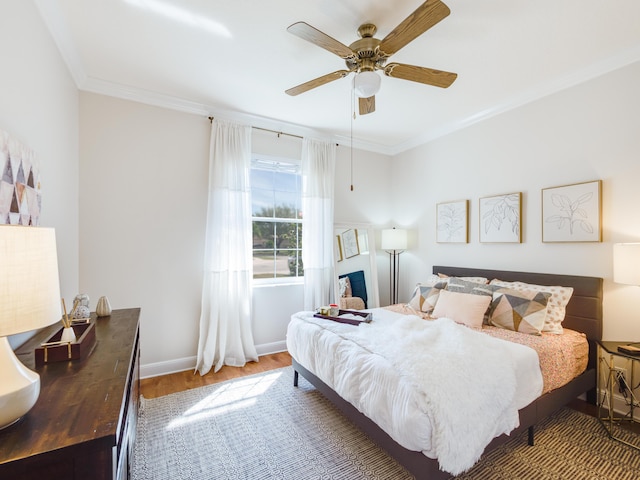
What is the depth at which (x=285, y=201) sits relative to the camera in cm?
389

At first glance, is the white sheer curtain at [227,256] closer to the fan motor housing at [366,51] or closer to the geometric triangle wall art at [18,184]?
the geometric triangle wall art at [18,184]

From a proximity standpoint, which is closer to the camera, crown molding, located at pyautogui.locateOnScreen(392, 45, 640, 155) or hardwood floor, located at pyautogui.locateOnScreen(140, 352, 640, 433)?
crown molding, located at pyautogui.locateOnScreen(392, 45, 640, 155)

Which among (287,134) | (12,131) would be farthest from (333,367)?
(287,134)

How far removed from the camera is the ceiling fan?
163 centimetres

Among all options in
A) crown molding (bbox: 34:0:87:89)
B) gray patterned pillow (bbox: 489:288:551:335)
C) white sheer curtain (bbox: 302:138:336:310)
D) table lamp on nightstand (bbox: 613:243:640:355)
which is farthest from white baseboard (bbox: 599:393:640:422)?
crown molding (bbox: 34:0:87:89)

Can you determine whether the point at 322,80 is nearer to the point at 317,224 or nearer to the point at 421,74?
the point at 421,74

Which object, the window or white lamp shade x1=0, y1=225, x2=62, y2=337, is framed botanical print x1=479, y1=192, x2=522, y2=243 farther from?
white lamp shade x1=0, y1=225, x2=62, y2=337

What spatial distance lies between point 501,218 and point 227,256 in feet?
9.89

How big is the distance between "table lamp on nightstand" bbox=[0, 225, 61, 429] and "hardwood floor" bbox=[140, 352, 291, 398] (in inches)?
86.2

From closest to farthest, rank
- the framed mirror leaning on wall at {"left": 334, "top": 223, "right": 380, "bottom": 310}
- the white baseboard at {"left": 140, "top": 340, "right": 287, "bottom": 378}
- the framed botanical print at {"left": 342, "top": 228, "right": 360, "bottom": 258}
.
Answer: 1. the white baseboard at {"left": 140, "top": 340, "right": 287, "bottom": 378}
2. the framed mirror leaning on wall at {"left": 334, "top": 223, "right": 380, "bottom": 310}
3. the framed botanical print at {"left": 342, "top": 228, "right": 360, "bottom": 258}

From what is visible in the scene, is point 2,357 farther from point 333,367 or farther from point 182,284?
point 182,284

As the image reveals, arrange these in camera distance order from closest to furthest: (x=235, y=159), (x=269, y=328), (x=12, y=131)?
(x=12, y=131) → (x=235, y=159) → (x=269, y=328)

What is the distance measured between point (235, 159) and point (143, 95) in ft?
3.42

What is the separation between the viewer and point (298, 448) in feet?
6.57
